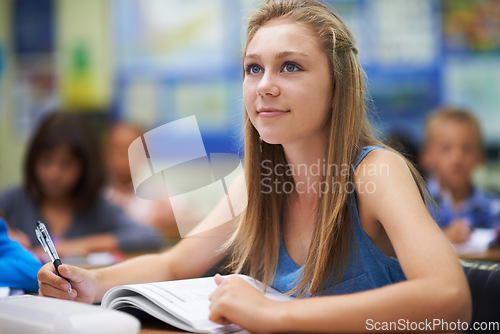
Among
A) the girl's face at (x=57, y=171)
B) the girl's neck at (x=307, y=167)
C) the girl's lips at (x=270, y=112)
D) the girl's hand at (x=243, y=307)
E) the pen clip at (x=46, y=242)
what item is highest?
the girl's lips at (x=270, y=112)

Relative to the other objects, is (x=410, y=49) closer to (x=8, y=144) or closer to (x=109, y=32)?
(x=109, y=32)

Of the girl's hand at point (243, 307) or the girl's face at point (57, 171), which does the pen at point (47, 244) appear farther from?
the girl's face at point (57, 171)

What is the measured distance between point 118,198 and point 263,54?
2.16 meters

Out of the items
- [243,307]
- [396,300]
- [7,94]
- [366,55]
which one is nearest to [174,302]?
[243,307]

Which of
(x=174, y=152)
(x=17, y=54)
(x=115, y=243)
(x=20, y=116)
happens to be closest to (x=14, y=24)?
(x=17, y=54)

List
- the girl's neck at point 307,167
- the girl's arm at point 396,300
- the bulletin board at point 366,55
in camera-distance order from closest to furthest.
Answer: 1. the girl's arm at point 396,300
2. the girl's neck at point 307,167
3. the bulletin board at point 366,55

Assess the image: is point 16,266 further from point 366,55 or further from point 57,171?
point 366,55

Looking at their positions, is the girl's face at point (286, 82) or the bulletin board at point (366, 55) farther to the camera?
the bulletin board at point (366, 55)

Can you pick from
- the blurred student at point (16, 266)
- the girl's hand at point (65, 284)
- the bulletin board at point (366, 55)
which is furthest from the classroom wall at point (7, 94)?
the girl's hand at point (65, 284)

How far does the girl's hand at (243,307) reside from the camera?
0.63 m

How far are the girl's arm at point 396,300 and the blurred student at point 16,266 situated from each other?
1.03 feet

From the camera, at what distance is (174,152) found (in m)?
0.83

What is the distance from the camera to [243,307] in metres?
0.65

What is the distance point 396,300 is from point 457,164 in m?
1.94
